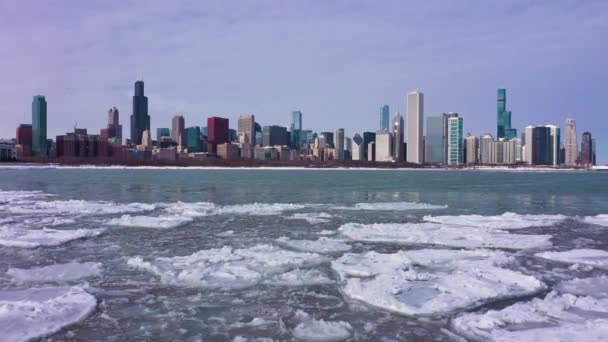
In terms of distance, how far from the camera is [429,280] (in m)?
9.94

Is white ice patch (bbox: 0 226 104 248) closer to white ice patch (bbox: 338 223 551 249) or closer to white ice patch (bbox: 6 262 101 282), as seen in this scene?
white ice patch (bbox: 6 262 101 282)

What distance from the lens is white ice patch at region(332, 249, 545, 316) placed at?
8.42 m

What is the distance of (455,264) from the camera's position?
11.5 metres

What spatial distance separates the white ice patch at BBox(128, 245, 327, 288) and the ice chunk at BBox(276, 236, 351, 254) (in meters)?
0.77

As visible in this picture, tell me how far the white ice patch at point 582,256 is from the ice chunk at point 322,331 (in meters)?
7.87

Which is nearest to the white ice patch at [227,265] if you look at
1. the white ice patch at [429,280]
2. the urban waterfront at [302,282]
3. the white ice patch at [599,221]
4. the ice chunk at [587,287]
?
the urban waterfront at [302,282]

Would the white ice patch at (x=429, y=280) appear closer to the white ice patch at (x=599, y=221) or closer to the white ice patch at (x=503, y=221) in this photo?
the white ice patch at (x=503, y=221)

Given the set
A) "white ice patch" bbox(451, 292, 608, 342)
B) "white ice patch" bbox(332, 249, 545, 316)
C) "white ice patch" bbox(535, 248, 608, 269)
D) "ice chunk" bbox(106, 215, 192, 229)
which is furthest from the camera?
"ice chunk" bbox(106, 215, 192, 229)

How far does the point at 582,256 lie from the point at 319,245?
7.33 m

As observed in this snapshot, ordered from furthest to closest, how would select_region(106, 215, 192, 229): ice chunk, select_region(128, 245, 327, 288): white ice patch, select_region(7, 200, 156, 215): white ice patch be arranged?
select_region(7, 200, 156, 215): white ice patch, select_region(106, 215, 192, 229): ice chunk, select_region(128, 245, 327, 288): white ice patch

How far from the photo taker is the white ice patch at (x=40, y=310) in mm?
6891

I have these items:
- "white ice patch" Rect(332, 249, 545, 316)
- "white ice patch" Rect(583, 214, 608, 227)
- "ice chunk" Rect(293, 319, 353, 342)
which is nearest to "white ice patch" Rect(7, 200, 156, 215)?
"white ice patch" Rect(332, 249, 545, 316)

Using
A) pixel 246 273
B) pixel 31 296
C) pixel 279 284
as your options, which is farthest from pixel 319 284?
pixel 31 296

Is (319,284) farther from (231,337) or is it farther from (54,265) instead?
(54,265)
